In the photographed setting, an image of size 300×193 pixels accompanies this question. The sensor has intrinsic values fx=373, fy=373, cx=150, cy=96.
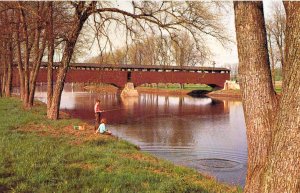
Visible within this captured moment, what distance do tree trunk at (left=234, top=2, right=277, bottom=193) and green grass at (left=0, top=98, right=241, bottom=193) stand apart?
2.05m

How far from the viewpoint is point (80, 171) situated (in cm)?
742

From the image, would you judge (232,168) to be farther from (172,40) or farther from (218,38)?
(172,40)

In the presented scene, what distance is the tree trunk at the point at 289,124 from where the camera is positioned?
12.8 ft

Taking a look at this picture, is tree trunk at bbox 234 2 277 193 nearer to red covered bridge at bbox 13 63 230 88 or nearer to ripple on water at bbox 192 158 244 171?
ripple on water at bbox 192 158 244 171

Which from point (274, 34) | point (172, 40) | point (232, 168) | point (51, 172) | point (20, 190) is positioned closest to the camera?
point (20, 190)

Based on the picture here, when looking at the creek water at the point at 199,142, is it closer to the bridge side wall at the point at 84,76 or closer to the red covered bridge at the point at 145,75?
the bridge side wall at the point at 84,76

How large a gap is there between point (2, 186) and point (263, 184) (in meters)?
4.23

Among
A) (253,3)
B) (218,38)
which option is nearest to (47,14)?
(218,38)

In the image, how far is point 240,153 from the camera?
1452 cm

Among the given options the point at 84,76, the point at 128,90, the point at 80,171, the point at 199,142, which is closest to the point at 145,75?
the point at 128,90

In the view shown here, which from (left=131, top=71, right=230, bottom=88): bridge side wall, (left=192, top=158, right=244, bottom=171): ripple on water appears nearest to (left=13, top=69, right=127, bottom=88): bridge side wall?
(left=131, top=71, right=230, bottom=88): bridge side wall

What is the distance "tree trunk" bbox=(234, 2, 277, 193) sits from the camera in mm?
4746

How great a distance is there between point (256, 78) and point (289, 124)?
38.5 inches

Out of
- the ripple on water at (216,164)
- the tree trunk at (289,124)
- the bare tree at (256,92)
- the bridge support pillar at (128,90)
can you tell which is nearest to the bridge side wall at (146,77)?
the bridge support pillar at (128,90)
